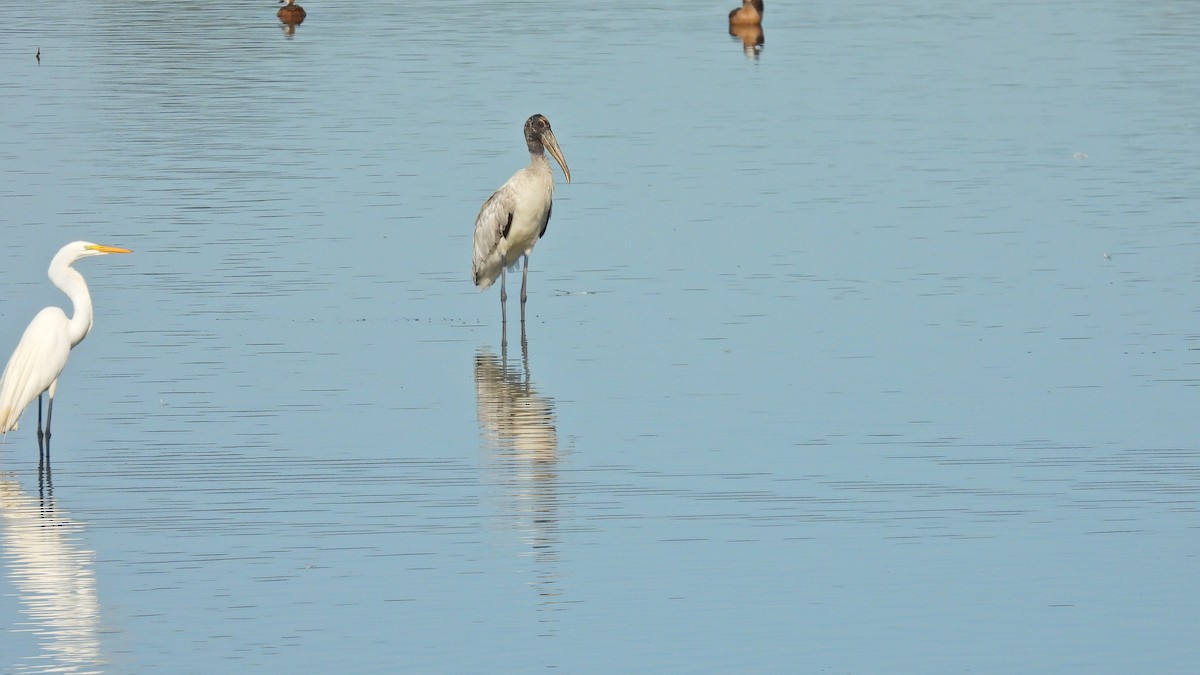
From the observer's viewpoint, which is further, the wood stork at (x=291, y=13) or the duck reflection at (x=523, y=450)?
the wood stork at (x=291, y=13)

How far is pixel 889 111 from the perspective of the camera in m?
28.7

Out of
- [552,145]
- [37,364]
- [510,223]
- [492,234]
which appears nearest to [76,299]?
[37,364]

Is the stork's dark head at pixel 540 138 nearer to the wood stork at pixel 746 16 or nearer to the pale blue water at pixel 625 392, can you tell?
the pale blue water at pixel 625 392

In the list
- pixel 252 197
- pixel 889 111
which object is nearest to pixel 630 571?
pixel 252 197

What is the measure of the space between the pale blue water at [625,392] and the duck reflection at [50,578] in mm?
28

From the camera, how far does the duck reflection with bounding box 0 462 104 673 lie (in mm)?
8578

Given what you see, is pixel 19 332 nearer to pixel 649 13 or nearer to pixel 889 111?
pixel 889 111

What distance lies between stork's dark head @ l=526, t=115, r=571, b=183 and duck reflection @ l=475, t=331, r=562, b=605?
270 cm

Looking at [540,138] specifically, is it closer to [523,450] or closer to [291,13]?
[523,450]

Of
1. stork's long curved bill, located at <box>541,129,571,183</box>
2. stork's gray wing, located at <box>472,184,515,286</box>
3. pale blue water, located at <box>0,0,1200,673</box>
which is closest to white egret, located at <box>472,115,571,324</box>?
stork's gray wing, located at <box>472,184,515,286</box>

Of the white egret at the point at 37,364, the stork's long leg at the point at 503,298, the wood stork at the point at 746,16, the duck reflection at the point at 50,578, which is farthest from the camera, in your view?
the wood stork at the point at 746,16

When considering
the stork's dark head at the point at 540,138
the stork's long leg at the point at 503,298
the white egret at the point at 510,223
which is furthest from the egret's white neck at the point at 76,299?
the stork's dark head at the point at 540,138

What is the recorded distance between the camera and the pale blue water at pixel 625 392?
9094mm

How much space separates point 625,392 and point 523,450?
1.64 metres
